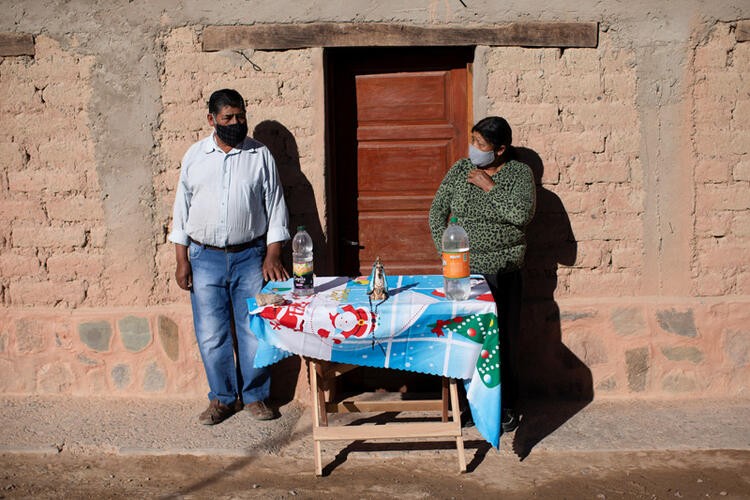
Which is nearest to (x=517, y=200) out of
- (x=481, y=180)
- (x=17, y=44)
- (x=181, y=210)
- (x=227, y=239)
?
(x=481, y=180)

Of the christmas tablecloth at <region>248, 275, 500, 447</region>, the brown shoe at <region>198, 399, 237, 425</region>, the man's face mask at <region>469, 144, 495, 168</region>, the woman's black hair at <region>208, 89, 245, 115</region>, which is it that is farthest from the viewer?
the brown shoe at <region>198, 399, 237, 425</region>

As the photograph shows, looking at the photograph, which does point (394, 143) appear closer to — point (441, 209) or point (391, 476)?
point (441, 209)

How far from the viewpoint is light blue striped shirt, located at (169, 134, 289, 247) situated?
208 inches

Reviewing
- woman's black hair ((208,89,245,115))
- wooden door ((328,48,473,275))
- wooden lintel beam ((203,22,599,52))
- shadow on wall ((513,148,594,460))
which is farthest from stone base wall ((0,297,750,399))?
wooden lintel beam ((203,22,599,52))

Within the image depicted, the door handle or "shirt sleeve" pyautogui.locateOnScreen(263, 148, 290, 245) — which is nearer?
"shirt sleeve" pyautogui.locateOnScreen(263, 148, 290, 245)

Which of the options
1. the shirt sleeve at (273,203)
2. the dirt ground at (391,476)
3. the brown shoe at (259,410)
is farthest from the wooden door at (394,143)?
the dirt ground at (391,476)

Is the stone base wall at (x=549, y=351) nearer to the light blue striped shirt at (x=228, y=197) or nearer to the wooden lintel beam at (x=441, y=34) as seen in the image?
the light blue striped shirt at (x=228, y=197)

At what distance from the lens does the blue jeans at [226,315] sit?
5395mm

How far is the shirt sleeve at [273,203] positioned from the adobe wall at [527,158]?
0.33 m

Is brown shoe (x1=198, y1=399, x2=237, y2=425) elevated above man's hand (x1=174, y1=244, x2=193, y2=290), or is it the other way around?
man's hand (x1=174, y1=244, x2=193, y2=290)

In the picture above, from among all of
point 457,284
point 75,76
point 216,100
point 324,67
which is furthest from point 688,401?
point 75,76

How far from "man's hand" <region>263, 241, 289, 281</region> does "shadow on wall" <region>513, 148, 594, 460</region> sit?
1763 millimetres

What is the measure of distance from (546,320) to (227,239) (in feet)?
7.61

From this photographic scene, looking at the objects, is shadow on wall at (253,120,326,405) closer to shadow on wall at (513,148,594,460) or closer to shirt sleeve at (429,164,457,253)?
shirt sleeve at (429,164,457,253)
